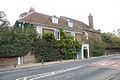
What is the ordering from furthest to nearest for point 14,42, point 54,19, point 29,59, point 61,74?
point 54,19 → point 29,59 → point 14,42 → point 61,74

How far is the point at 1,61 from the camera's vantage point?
25.8 metres

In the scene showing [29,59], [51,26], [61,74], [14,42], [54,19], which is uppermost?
[54,19]

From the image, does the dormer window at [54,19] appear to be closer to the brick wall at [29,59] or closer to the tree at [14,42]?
the tree at [14,42]

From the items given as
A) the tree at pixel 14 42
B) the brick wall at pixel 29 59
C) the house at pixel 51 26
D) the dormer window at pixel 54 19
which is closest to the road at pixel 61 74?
the tree at pixel 14 42

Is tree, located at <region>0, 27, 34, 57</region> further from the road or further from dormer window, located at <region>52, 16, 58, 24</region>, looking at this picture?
dormer window, located at <region>52, 16, 58, 24</region>

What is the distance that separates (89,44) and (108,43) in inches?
524

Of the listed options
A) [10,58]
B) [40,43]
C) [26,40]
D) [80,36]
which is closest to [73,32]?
[80,36]

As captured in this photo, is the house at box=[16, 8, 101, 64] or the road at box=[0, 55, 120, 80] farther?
Result: the house at box=[16, 8, 101, 64]

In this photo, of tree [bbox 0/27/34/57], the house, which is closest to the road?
tree [bbox 0/27/34/57]

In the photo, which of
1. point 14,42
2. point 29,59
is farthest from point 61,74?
point 29,59

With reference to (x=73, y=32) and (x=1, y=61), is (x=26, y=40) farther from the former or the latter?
(x=73, y=32)

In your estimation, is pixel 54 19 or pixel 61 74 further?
pixel 54 19

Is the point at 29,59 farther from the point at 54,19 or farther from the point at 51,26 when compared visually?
the point at 54,19

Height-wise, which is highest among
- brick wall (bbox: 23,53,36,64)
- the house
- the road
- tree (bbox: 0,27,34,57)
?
the house
